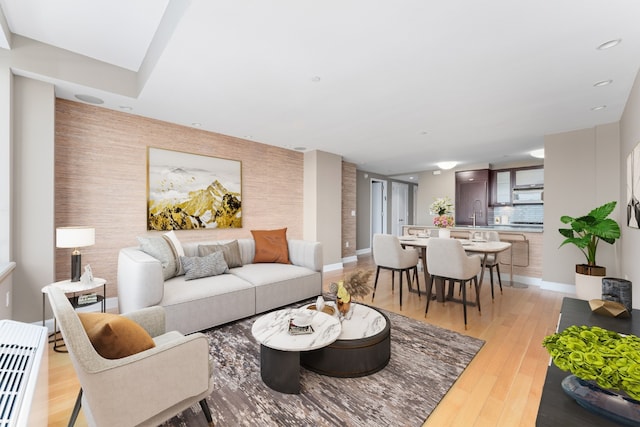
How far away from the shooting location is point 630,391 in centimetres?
72

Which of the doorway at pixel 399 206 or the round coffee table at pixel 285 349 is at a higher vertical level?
the doorway at pixel 399 206

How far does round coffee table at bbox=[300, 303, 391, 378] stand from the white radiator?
150 centimetres

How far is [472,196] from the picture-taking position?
6.71m

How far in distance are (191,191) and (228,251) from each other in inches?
50.0

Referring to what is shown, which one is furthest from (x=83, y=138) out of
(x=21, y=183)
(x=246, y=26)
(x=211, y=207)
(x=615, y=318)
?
(x=615, y=318)

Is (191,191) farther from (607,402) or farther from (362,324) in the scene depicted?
(607,402)

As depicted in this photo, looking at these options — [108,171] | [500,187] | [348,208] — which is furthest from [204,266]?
[500,187]

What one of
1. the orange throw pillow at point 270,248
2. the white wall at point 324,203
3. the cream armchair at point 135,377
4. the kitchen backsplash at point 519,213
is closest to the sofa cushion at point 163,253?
the orange throw pillow at point 270,248

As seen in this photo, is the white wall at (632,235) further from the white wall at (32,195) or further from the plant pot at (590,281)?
the white wall at (32,195)

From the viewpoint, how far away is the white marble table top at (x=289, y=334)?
5.72 ft

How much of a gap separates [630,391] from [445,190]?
23.2ft

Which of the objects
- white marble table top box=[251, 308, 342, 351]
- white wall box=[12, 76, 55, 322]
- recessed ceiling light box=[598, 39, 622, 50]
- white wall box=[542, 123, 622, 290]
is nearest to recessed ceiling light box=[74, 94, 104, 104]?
white wall box=[12, 76, 55, 322]

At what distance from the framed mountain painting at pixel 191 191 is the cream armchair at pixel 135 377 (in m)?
2.78

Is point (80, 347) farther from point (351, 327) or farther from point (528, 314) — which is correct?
point (528, 314)
